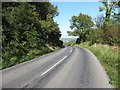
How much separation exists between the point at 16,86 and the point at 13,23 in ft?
38.0

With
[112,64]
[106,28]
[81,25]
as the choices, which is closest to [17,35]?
[112,64]

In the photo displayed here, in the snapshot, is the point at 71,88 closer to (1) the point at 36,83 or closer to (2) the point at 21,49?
(1) the point at 36,83

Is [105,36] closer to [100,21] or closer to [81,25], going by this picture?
[100,21]

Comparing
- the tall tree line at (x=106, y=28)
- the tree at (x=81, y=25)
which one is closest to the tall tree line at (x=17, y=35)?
the tall tree line at (x=106, y=28)

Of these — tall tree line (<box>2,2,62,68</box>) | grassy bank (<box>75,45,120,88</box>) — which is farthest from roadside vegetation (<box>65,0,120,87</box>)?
tall tree line (<box>2,2,62,68</box>)

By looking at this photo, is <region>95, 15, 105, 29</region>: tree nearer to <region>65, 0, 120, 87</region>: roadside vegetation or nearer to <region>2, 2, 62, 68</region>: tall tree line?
<region>65, 0, 120, 87</region>: roadside vegetation

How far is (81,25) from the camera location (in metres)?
83.1

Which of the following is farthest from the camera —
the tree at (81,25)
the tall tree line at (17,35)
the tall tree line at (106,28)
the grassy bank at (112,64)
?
the tree at (81,25)

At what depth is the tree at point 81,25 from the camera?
262 feet

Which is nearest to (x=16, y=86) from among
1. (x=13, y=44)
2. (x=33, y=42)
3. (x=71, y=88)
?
(x=71, y=88)

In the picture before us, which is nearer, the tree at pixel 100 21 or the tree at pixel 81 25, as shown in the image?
the tree at pixel 100 21

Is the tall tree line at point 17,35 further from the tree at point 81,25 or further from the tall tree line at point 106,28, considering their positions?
the tree at point 81,25

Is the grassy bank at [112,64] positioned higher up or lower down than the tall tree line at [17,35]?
lower down

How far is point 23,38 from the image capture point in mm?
19047
